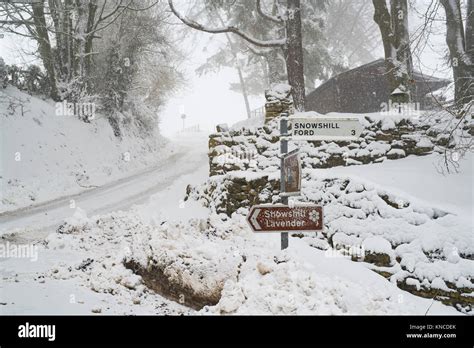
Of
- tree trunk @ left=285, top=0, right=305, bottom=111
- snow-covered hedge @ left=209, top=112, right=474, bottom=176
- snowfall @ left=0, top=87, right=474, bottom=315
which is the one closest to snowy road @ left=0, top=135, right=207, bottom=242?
snowfall @ left=0, top=87, right=474, bottom=315

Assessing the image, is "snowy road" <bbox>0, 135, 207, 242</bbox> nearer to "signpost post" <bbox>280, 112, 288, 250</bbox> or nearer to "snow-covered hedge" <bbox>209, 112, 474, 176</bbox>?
"snow-covered hedge" <bbox>209, 112, 474, 176</bbox>

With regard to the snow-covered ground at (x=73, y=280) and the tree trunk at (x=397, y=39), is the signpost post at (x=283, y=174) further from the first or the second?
the tree trunk at (x=397, y=39)

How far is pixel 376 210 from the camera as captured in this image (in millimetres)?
6086

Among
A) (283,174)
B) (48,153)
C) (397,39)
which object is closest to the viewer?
(283,174)

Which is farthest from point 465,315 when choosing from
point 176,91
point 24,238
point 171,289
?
point 176,91

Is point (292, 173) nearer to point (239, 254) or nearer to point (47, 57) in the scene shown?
point (239, 254)

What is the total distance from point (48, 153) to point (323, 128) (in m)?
12.9

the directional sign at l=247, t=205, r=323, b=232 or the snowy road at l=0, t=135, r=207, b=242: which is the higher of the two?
the directional sign at l=247, t=205, r=323, b=232

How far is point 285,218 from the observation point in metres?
4.76

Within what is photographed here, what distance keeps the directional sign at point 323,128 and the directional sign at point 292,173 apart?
1.48 ft

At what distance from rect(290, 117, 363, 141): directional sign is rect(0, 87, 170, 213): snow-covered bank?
10.00 m

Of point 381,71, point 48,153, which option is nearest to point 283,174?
point 48,153

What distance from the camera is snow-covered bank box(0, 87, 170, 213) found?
12.6 m

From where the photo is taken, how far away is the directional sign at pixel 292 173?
5.08m
